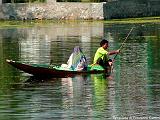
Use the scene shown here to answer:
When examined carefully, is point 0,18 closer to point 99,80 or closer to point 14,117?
point 99,80

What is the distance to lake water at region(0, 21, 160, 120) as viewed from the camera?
758 inches

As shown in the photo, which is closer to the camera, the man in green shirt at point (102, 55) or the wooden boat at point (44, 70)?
the wooden boat at point (44, 70)

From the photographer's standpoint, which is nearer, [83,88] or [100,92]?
[100,92]

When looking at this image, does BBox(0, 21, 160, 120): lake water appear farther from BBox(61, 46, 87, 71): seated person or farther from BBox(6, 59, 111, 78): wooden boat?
BBox(61, 46, 87, 71): seated person

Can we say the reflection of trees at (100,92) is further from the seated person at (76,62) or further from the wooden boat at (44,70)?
the wooden boat at (44,70)

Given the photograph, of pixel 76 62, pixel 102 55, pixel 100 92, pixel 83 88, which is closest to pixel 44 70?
pixel 76 62

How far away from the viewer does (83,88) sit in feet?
78.8

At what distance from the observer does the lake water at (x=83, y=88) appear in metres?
19.2

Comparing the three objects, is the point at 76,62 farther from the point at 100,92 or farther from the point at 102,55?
the point at 100,92

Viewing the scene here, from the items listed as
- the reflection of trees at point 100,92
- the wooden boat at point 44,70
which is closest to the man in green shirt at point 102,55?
the wooden boat at point 44,70

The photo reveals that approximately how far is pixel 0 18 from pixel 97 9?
30.6 feet

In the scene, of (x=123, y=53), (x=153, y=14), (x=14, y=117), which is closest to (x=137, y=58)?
(x=123, y=53)

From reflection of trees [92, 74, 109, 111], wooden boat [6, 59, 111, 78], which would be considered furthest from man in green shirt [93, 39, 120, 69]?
reflection of trees [92, 74, 109, 111]

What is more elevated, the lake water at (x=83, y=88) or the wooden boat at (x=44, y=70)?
the wooden boat at (x=44, y=70)
